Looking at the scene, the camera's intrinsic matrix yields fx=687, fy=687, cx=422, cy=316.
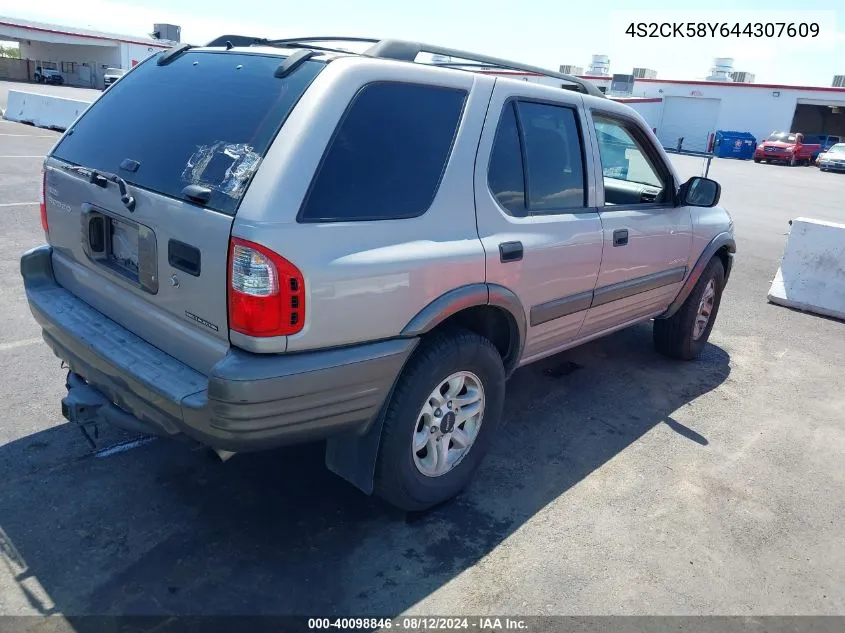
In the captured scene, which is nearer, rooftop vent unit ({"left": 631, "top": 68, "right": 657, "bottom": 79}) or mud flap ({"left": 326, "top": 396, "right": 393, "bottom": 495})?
mud flap ({"left": 326, "top": 396, "right": 393, "bottom": 495})

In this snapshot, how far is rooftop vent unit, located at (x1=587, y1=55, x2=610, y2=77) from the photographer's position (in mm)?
51562

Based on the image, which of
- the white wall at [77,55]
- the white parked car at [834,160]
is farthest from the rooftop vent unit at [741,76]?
the white wall at [77,55]

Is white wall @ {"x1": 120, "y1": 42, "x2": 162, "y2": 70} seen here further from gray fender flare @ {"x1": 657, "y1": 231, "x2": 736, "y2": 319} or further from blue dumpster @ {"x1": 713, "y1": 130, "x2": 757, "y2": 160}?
gray fender flare @ {"x1": 657, "y1": 231, "x2": 736, "y2": 319}

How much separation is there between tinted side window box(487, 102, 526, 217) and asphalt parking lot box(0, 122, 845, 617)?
1.43 meters

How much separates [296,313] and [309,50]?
1166mm

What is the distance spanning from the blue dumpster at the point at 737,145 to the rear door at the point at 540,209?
3807cm

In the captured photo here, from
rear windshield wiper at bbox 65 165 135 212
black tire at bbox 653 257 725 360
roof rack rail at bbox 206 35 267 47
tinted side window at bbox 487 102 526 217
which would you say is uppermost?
roof rack rail at bbox 206 35 267 47

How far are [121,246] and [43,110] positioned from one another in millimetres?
19454

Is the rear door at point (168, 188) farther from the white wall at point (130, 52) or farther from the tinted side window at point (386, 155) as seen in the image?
the white wall at point (130, 52)

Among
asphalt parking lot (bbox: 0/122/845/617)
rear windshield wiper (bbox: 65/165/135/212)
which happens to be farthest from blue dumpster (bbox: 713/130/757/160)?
rear windshield wiper (bbox: 65/165/135/212)

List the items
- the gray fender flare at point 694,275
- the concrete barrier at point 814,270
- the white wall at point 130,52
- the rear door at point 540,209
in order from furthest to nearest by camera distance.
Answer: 1. the white wall at point 130,52
2. the concrete barrier at point 814,270
3. the gray fender flare at point 694,275
4. the rear door at point 540,209

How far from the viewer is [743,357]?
579cm

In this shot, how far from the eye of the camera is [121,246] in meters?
2.93

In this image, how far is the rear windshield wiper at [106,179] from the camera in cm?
275
